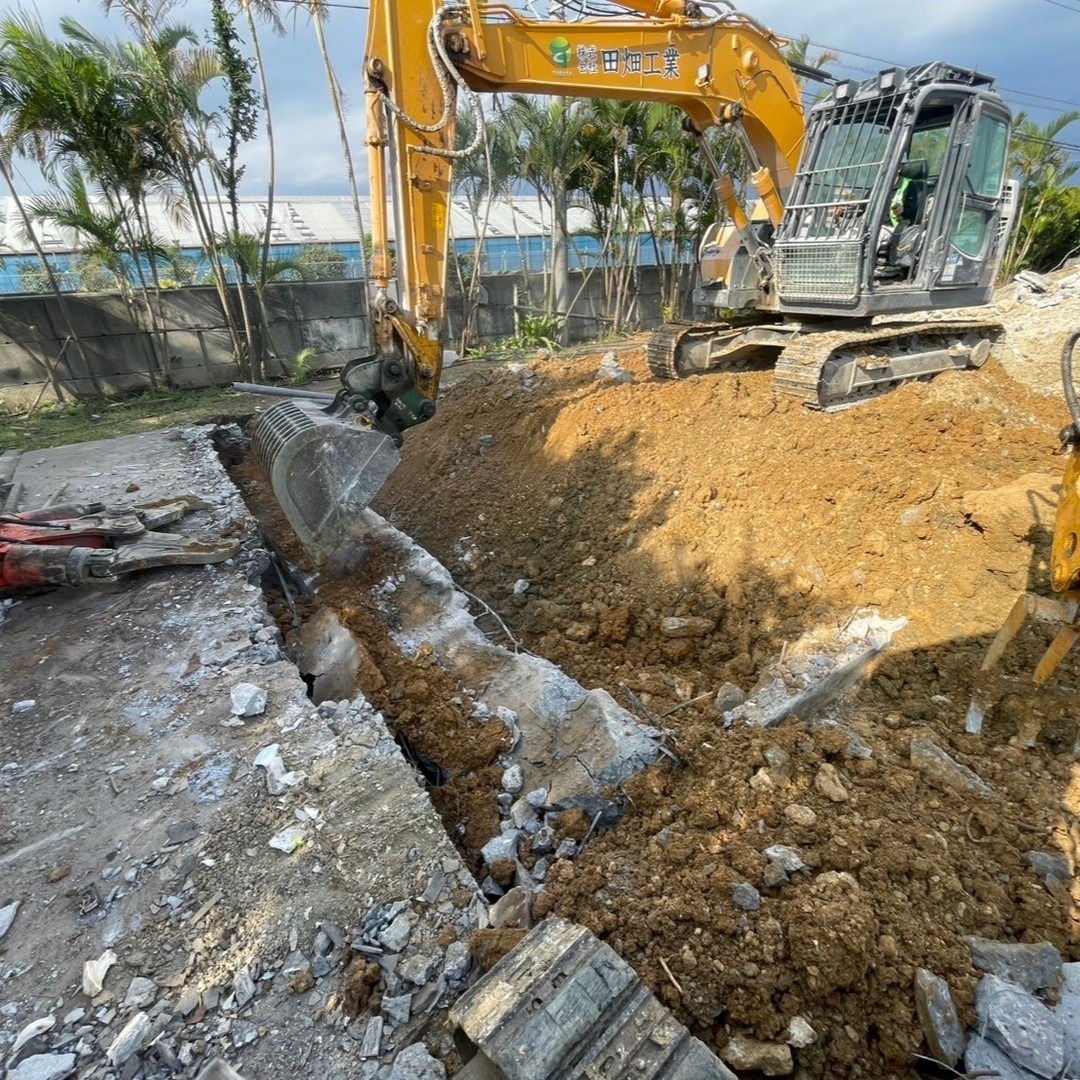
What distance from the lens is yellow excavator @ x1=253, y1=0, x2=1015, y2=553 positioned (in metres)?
4.22

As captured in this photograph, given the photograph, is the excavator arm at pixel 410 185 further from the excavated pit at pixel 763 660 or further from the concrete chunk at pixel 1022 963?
the concrete chunk at pixel 1022 963

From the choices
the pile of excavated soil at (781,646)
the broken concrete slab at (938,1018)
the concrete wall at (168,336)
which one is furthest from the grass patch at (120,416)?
the broken concrete slab at (938,1018)

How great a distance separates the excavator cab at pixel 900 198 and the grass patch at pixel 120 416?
7.62 m

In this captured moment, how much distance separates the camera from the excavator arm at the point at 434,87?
160 inches

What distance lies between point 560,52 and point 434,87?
1.12 m

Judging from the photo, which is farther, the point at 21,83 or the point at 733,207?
the point at 21,83

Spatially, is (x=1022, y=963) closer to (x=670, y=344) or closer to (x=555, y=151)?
(x=670, y=344)

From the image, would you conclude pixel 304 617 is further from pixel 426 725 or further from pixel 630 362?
pixel 630 362

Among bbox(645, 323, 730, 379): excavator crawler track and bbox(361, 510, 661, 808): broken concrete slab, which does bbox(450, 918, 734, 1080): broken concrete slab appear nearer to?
bbox(361, 510, 661, 808): broken concrete slab

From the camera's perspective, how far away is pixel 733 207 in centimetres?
671

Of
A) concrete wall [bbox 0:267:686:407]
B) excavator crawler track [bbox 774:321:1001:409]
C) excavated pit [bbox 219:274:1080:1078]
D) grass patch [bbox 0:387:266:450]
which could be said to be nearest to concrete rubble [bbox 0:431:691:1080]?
excavated pit [bbox 219:274:1080:1078]

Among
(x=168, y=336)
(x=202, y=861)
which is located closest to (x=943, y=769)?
(x=202, y=861)

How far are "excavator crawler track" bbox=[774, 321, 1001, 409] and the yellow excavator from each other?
23 mm

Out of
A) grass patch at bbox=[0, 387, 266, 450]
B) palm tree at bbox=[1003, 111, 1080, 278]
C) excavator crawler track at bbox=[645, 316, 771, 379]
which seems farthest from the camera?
palm tree at bbox=[1003, 111, 1080, 278]
